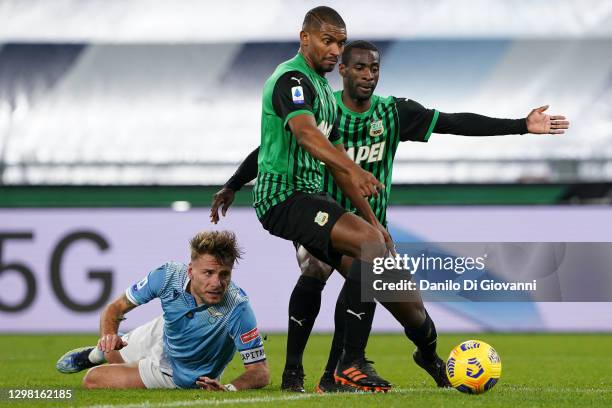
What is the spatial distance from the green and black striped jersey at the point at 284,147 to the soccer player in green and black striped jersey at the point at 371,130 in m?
0.62

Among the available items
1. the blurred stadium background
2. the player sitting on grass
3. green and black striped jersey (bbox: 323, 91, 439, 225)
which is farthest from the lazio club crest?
the blurred stadium background

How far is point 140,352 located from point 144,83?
1086cm

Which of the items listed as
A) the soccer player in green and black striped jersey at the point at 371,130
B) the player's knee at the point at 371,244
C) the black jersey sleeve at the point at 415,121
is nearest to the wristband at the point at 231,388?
the soccer player in green and black striped jersey at the point at 371,130

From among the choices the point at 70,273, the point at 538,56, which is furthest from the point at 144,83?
the point at 538,56

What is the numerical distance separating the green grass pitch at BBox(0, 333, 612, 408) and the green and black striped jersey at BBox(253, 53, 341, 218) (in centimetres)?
105

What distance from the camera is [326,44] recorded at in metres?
5.39

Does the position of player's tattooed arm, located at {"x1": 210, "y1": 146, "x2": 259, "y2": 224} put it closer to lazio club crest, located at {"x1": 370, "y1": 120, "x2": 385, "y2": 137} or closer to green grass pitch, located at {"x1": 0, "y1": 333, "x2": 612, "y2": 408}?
lazio club crest, located at {"x1": 370, "y1": 120, "x2": 385, "y2": 137}

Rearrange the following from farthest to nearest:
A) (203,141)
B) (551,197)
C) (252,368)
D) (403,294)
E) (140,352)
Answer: (203,141) → (551,197) → (140,352) → (252,368) → (403,294)

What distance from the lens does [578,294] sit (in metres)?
12.1

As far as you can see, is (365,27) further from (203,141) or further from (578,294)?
(578,294)

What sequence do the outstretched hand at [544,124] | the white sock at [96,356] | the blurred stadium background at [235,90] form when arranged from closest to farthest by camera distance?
1. the outstretched hand at [544,124]
2. the white sock at [96,356]
3. the blurred stadium background at [235,90]

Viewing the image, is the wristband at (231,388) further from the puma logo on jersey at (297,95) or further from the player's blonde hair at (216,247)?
the puma logo on jersey at (297,95)

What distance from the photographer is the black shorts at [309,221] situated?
5.18 metres

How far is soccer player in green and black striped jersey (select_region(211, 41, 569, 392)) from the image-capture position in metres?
5.96
